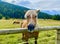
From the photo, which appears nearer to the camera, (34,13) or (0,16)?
(34,13)

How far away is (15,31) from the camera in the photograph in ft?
12.3

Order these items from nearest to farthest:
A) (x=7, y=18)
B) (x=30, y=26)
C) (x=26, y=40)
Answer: (x=30, y=26)
(x=26, y=40)
(x=7, y=18)

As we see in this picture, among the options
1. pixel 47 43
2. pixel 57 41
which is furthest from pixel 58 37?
pixel 47 43

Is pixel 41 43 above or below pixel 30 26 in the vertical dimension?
below

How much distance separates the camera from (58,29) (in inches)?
184

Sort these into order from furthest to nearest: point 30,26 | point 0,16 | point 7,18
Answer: point 7,18 < point 0,16 < point 30,26

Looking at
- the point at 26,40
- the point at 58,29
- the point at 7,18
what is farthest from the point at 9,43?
the point at 7,18

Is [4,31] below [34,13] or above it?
below

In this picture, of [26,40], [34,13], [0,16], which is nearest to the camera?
[34,13]

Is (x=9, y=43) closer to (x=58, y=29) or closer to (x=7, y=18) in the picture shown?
(x=58, y=29)

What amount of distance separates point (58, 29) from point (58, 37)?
7.7 inches

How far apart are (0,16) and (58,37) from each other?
25927 mm

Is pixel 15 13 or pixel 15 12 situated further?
pixel 15 12

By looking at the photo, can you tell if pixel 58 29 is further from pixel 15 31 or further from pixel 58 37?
pixel 15 31
